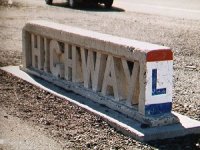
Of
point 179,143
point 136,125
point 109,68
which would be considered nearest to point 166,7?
point 109,68

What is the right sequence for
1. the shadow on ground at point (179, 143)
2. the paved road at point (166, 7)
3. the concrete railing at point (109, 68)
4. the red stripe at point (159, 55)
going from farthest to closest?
the paved road at point (166, 7)
the concrete railing at point (109, 68)
the red stripe at point (159, 55)
the shadow on ground at point (179, 143)

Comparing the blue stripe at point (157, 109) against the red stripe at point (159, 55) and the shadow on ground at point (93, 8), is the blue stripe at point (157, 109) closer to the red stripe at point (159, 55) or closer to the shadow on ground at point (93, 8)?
the red stripe at point (159, 55)

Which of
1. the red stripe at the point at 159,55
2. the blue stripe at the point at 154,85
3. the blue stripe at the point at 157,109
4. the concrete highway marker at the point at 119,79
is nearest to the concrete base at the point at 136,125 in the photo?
the concrete highway marker at the point at 119,79

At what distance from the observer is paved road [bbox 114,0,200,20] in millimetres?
17750

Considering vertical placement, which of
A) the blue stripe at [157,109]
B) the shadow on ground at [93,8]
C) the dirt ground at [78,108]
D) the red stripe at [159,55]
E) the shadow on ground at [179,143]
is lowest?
the shadow on ground at [179,143]

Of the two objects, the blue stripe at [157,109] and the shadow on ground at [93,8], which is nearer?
the blue stripe at [157,109]

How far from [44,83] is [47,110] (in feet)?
4.82

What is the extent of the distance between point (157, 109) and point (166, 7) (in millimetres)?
14386

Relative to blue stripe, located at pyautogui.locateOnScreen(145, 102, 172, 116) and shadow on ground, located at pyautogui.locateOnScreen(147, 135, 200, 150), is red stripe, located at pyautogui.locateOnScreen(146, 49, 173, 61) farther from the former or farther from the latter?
shadow on ground, located at pyautogui.locateOnScreen(147, 135, 200, 150)

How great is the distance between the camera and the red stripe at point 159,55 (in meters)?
5.84

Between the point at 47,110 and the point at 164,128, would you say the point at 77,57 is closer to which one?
the point at 47,110

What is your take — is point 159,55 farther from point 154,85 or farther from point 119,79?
point 119,79

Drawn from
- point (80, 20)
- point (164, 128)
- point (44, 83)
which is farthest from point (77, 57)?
point (80, 20)

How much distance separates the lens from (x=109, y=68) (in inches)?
259
